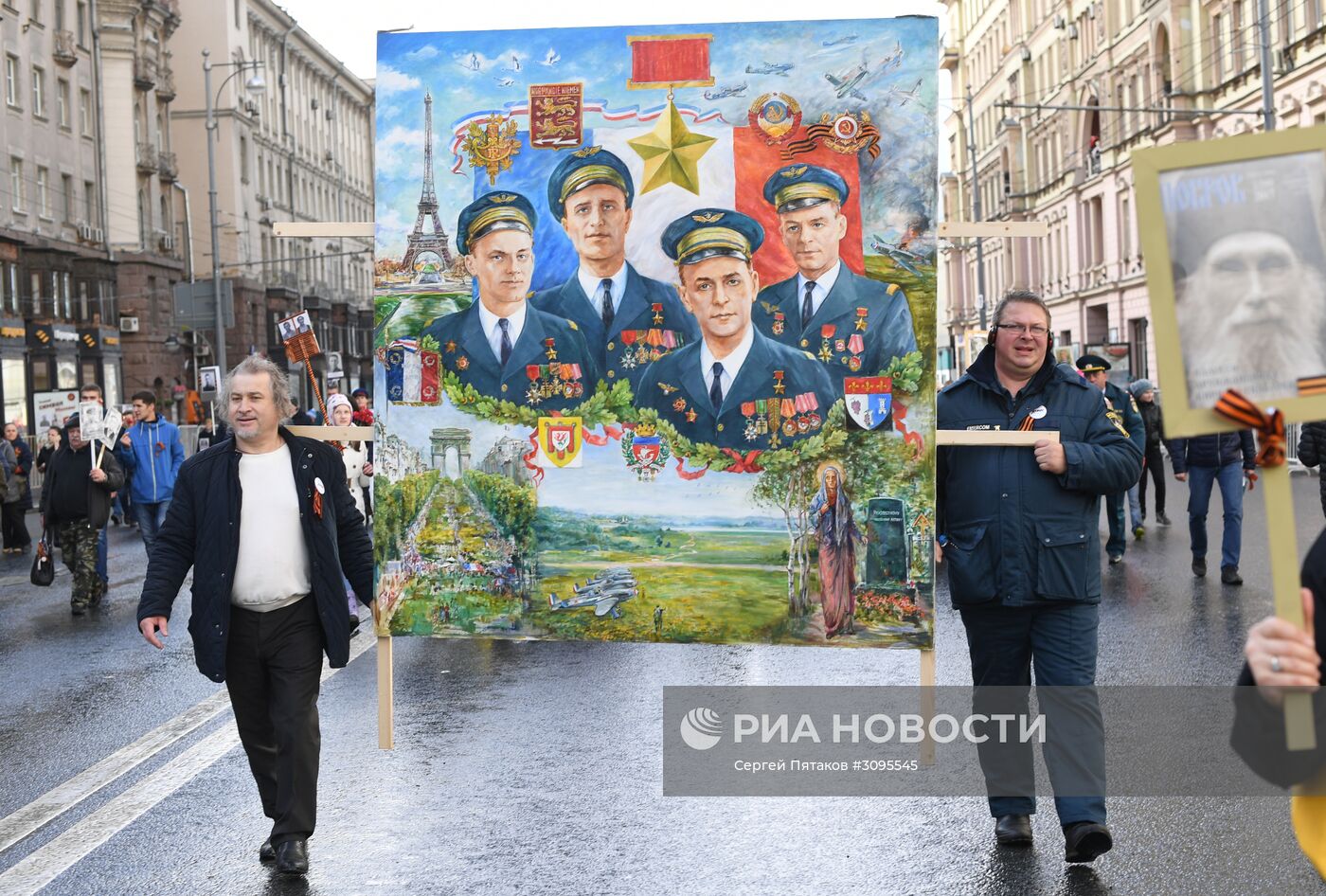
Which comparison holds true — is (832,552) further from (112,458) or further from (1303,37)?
(1303,37)

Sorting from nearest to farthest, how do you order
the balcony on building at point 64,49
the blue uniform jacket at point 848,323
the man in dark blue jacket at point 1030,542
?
1. the man in dark blue jacket at point 1030,542
2. the blue uniform jacket at point 848,323
3. the balcony on building at point 64,49

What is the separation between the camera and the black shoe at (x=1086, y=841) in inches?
233

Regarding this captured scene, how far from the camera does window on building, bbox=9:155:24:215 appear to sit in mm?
46656

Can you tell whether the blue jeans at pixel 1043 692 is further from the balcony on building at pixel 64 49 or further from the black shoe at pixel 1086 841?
the balcony on building at pixel 64 49

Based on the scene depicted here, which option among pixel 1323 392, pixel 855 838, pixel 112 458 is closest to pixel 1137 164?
pixel 1323 392

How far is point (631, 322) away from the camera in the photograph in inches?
273

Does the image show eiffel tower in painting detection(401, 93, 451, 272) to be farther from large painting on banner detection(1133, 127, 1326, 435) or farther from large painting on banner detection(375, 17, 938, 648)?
large painting on banner detection(1133, 127, 1326, 435)

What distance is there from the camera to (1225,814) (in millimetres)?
6648

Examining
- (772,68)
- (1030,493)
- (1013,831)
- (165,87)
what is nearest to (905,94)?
(772,68)

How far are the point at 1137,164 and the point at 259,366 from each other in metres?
4.06

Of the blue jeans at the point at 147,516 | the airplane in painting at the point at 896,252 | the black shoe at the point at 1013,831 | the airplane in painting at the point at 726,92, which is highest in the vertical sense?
the airplane in painting at the point at 726,92

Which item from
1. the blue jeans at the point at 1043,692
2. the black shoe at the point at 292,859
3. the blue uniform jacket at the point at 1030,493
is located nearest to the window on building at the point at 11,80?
the black shoe at the point at 292,859

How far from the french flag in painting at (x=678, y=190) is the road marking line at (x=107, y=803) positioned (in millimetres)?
2043

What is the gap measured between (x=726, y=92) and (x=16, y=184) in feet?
145
